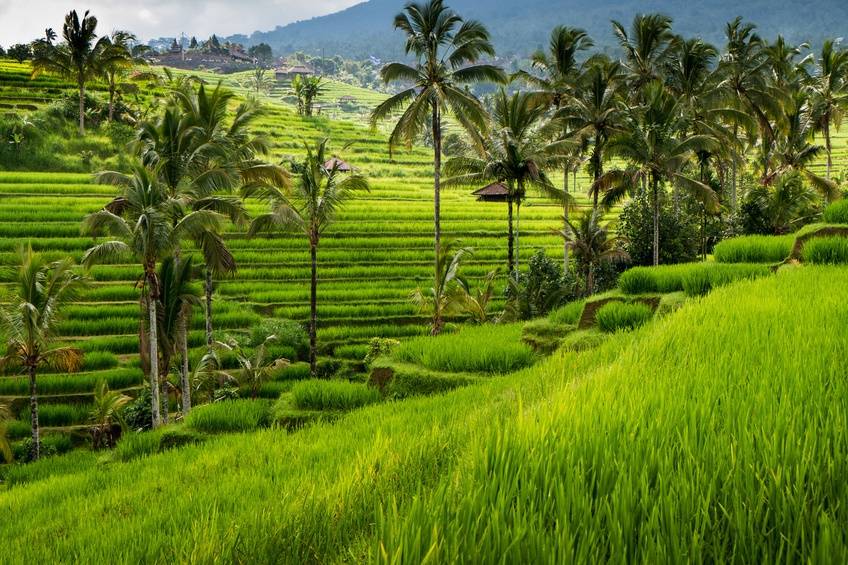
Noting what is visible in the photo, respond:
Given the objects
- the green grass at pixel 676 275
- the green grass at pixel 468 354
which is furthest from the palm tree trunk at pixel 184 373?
the green grass at pixel 676 275

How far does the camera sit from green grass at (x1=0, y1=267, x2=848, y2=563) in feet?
5.68

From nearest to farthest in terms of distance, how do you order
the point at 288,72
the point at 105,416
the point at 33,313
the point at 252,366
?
the point at 33,313
the point at 105,416
the point at 252,366
the point at 288,72

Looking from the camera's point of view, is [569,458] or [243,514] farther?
[243,514]

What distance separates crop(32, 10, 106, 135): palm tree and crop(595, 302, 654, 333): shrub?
124ft

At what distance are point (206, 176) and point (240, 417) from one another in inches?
334

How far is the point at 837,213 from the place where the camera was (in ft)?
31.5

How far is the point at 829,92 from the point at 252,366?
32365mm

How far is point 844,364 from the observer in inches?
132

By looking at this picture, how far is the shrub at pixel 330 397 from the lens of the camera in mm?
9107

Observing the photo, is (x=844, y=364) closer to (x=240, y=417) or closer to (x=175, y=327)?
(x=240, y=417)

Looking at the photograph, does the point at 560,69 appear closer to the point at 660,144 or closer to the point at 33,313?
the point at 660,144

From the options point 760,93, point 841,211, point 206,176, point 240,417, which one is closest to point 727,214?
point 760,93

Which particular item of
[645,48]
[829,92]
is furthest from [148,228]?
[829,92]

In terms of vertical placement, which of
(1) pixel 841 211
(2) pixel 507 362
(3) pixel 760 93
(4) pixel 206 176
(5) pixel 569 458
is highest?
(3) pixel 760 93
